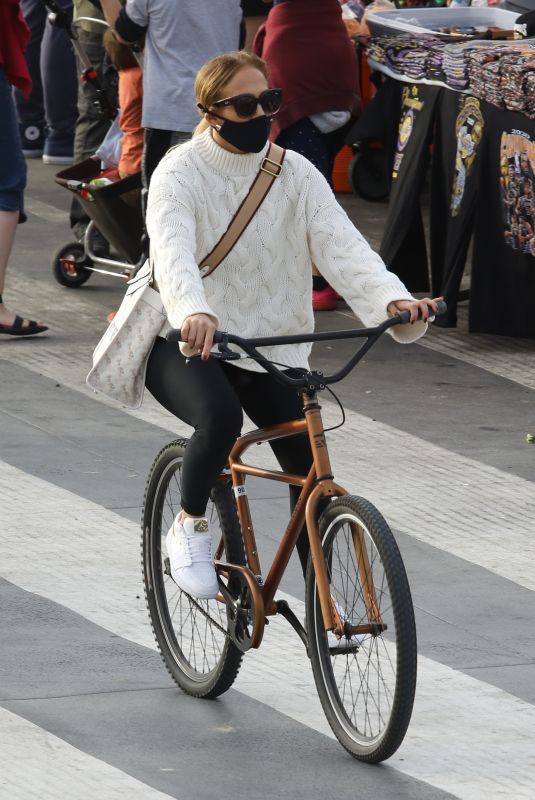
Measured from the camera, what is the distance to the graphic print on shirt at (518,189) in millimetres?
9156

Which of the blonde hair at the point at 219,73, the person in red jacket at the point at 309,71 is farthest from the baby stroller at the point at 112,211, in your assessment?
the blonde hair at the point at 219,73

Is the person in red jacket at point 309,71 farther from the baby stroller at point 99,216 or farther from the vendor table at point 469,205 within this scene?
the baby stroller at point 99,216

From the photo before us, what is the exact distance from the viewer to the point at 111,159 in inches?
421

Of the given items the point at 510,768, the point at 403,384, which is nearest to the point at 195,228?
the point at 510,768

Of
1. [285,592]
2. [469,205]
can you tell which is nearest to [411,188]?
[469,205]

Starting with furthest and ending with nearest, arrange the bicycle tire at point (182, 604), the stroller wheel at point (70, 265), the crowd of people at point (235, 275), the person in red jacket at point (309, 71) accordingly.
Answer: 1. the stroller wheel at point (70, 265)
2. the person in red jacket at point (309, 71)
3. the bicycle tire at point (182, 604)
4. the crowd of people at point (235, 275)

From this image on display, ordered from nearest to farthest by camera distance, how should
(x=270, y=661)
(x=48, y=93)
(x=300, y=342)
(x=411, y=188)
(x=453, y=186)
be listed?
1. (x=300, y=342)
2. (x=270, y=661)
3. (x=453, y=186)
4. (x=411, y=188)
5. (x=48, y=93)

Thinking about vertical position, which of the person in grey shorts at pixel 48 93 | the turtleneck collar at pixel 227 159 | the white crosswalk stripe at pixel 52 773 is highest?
the turtleneck collar at pixel 227 159

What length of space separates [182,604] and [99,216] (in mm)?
5139

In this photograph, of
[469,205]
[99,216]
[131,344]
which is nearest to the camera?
[131,344]

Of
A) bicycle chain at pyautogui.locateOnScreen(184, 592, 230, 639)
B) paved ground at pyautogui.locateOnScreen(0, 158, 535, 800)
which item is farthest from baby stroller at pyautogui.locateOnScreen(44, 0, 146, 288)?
bicycle chain at pyautogui.locateOnScreen(184, 592, 230, 639)

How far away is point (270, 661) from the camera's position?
535 cm

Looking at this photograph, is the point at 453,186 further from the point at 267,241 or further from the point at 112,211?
the point at 267,241

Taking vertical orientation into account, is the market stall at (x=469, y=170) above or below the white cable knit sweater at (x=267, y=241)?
below
